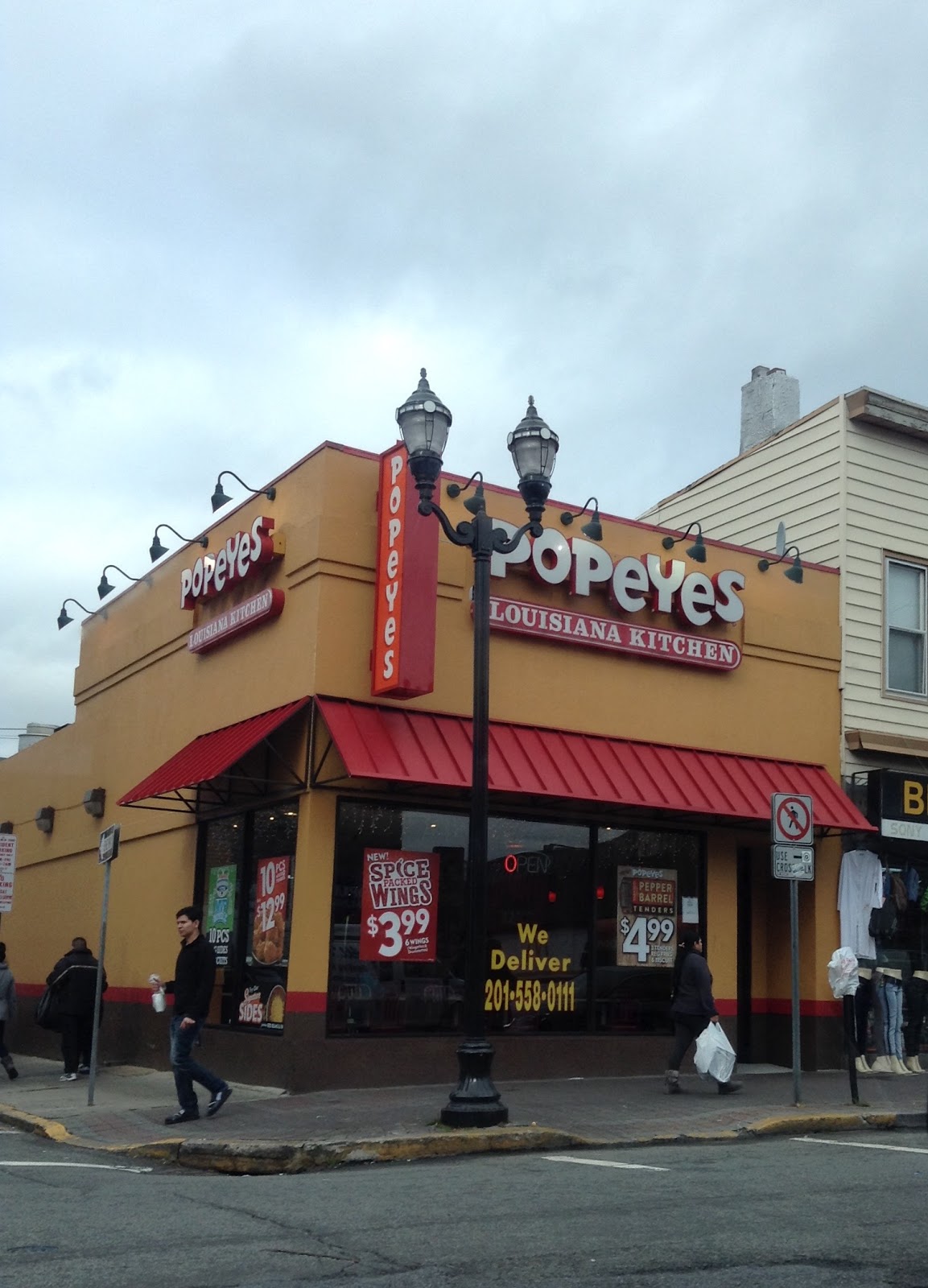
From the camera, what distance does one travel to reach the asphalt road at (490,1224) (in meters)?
5.99

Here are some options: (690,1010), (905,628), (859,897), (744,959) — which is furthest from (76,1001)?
(905,628)

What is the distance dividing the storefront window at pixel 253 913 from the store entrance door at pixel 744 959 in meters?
5.60

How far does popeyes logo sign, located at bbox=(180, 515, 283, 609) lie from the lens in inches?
595

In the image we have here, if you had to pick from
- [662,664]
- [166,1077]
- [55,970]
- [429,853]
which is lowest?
[166,1077]

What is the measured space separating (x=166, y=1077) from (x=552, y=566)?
24.3 ft

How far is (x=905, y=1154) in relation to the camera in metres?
10.1

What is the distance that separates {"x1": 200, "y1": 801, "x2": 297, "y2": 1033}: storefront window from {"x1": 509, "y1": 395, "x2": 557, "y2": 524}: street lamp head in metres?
4.31

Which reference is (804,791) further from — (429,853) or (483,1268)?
(483,1268)

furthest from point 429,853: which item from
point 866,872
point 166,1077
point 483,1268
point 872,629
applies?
point 483,1268

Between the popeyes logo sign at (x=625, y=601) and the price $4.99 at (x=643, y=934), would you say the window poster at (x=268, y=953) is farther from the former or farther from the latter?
the price $4.99 at (x=643, y=934)

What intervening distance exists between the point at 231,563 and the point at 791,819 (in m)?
6.91

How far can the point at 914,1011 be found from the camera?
17.0 metres

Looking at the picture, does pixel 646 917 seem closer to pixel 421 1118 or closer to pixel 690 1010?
pixel 690 1010

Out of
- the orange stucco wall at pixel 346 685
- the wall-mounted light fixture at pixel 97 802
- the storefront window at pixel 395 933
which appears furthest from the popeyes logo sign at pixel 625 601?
the wall-mounted light fixture at pixel 97 802
